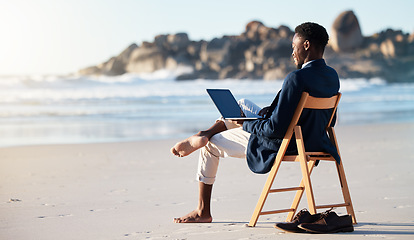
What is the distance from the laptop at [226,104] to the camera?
3.55 meters

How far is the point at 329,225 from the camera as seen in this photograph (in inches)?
134

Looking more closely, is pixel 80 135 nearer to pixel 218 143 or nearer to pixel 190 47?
pixel 218 143

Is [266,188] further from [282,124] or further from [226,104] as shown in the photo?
[226,104]

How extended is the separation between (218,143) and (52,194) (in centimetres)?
195

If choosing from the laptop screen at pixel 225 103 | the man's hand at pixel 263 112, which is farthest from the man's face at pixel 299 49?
the laptop screen at pixel 225 103

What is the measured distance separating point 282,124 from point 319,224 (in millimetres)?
610

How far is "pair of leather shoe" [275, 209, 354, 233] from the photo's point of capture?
3.41 meters

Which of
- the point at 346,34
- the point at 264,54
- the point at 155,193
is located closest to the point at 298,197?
the point at 155,193

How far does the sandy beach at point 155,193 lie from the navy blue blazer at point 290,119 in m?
0.46

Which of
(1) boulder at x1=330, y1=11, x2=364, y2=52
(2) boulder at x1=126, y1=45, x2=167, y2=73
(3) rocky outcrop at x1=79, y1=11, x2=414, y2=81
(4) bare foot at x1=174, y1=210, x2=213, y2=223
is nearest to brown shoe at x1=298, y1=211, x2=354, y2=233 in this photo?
(4) bare foot at x1=174, y1=210, x2=213, y2=223

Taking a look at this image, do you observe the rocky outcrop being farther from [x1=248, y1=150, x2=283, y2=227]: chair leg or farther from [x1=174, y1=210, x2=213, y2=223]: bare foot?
[x1=248, y1=150, x2=283, y2=227]: chair leg

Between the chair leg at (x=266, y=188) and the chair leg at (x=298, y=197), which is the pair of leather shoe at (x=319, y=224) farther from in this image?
the chair leg at (x=298, y=197)

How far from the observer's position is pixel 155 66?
6309cm

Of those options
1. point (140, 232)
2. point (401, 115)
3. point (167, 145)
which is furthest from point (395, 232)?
point (401, 115)
